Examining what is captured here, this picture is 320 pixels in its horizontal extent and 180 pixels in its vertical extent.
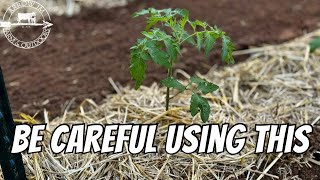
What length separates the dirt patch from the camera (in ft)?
8.79

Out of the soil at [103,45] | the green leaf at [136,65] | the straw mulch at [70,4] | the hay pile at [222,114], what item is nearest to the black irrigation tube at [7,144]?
the hay pile at [222,114]

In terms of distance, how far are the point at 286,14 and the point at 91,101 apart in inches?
74.9

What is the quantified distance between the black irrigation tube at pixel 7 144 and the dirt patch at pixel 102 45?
74 centimetres

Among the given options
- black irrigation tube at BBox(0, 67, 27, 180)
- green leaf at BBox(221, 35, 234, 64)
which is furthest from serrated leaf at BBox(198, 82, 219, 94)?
black irrigation tube at BBox(0, 67, 27, 180)

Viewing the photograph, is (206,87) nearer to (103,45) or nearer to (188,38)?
(188,38)

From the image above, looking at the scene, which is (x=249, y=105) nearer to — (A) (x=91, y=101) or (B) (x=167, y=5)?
(A) (x=91, y=101)

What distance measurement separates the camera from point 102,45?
3.16 m

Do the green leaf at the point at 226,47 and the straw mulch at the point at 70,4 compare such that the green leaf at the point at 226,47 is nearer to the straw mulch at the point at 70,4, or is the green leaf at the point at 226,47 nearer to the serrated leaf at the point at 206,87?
the serrated leaf at the point at 206,87

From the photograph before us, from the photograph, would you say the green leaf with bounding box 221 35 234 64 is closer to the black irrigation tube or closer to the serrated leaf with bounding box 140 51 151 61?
the serrated leaf with bounding box 140 51 151 61

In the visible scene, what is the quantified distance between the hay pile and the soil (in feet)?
0.45

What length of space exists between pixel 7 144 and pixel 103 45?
1.60m

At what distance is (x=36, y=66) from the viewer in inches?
115

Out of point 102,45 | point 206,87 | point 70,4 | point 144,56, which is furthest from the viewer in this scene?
point 70,4

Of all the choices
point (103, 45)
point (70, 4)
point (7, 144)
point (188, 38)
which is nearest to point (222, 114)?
point (188, 38)
